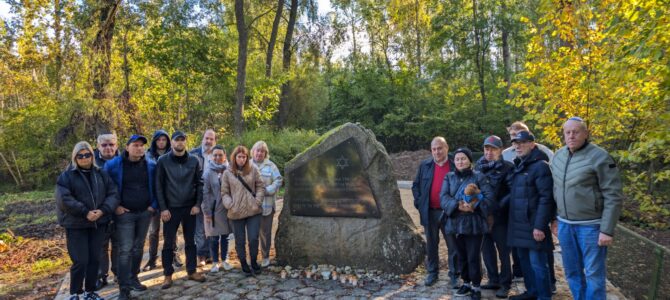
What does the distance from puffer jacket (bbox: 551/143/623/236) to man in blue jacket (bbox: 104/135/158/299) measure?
410 centimetres

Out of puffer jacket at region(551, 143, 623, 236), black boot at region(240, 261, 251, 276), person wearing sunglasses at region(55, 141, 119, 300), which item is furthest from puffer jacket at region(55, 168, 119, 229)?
puffer jacket at region(551, 143, 623, 236)

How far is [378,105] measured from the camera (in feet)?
61.7

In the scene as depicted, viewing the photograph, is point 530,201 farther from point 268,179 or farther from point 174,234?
point 174,234

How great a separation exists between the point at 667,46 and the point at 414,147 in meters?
14.6

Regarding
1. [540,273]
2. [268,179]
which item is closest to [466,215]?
[540,273]

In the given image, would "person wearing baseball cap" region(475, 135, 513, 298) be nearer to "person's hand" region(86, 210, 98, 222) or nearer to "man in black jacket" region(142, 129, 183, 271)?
"man in black jacket" region(142, 129, 183, 271)

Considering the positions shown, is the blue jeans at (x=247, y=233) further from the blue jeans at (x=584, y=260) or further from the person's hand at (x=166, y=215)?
the blue jeans at (x=584, y=260)

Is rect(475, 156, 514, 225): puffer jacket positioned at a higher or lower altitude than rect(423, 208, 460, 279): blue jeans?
higher

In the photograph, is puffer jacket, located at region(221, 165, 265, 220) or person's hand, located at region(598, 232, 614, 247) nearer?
person's hand, located at region(598, 232, 614, 247)

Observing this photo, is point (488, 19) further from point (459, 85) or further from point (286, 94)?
point (286, 94)

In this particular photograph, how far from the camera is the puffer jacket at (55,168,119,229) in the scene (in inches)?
150

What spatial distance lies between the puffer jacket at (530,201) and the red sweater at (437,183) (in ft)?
2.51

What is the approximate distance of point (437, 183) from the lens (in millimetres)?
4480

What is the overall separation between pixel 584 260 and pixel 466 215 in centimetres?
104
